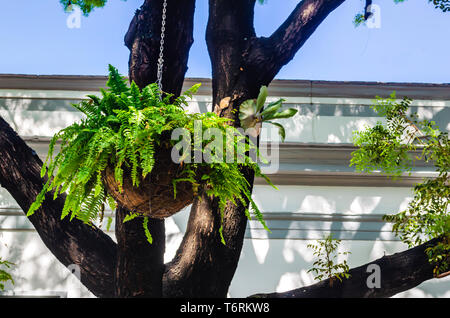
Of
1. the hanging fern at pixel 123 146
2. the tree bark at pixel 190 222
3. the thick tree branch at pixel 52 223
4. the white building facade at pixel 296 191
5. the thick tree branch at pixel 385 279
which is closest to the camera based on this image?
the hanging fern at pixel 123 146

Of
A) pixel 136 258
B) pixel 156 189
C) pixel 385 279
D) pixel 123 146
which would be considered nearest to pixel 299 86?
pixel 385 279

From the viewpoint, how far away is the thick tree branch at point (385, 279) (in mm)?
2906

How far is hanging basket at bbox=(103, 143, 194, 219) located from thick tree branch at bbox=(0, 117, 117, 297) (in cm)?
105

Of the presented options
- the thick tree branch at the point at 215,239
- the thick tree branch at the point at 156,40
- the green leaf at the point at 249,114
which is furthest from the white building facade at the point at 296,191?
the green leaf at the point at 249,114

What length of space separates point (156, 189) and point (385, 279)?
1.82 m

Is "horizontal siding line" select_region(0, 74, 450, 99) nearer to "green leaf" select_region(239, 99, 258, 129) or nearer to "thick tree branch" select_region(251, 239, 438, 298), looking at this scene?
"thick tree branch" select_region(251, 239, 438, 298)

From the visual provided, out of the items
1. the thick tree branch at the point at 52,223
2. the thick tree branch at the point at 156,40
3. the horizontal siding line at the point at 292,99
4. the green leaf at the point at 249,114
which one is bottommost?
the thick tree branch at the point at 52,223

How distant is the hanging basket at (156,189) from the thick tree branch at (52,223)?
105 centimetres

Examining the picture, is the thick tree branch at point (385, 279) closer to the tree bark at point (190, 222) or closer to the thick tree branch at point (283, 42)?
the tree bark at point (190, 222)

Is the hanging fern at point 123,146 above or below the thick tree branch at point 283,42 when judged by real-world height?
below

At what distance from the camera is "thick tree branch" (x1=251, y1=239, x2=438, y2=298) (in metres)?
2.91

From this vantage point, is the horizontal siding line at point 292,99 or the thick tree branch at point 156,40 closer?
the thick tree branch at point 156,40

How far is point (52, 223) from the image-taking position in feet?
8.96
